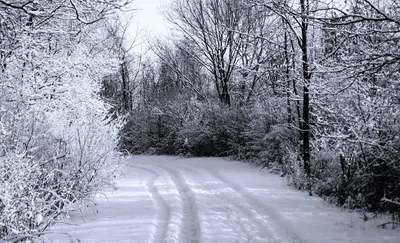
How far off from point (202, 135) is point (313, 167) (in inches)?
413

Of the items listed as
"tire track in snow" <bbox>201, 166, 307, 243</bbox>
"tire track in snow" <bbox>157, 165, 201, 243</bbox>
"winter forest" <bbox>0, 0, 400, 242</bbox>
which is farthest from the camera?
"tire track in snow" <bbox>157, 165, 201, 243</bbox>

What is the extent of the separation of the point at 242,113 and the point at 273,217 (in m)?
11.7

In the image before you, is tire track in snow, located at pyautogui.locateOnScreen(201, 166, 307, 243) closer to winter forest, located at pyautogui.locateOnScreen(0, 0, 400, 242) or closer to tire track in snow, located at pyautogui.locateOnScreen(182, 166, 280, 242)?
tire track in snow, located at pyautogui.locateOnScreen(182, 166, 280, 242)

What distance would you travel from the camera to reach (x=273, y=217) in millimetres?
7348

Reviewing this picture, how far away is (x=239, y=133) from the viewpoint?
18.8m

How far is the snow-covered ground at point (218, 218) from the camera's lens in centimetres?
621

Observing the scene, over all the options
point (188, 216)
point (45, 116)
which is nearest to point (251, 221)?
point (188, 216)

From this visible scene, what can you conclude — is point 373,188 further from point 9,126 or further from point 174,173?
point 174,173

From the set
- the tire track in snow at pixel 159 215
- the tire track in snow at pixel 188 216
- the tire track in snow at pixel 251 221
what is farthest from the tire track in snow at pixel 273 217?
the tire track in snow at pixel 159 215

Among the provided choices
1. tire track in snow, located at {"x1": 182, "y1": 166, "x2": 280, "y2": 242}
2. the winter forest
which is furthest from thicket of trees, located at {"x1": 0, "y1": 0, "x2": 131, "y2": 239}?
tire track in snow, located at {"x1": 182, "y1": 166, "x2": 280, "y2": 242}

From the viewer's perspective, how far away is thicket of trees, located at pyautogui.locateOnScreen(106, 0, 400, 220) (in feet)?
21.2

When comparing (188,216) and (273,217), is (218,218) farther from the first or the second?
(273,217)

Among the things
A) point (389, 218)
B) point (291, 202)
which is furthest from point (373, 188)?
point (291, 202)

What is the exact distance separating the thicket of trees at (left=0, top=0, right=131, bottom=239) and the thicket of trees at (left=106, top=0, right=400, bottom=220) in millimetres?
2558
